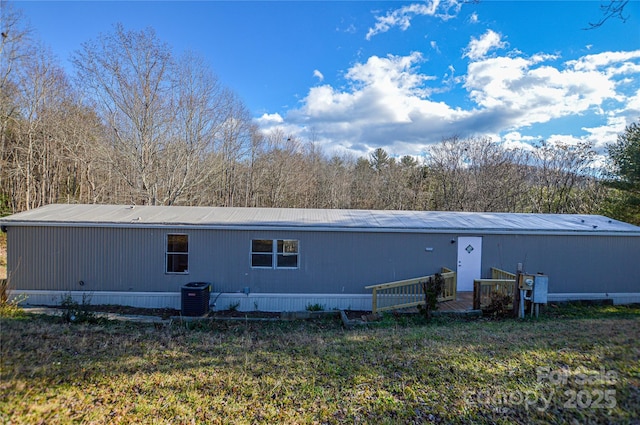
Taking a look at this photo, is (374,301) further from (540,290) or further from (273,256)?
(540,290)

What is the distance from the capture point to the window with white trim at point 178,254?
386 inches

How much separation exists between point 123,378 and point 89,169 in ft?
67.4

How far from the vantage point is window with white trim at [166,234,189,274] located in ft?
32.2

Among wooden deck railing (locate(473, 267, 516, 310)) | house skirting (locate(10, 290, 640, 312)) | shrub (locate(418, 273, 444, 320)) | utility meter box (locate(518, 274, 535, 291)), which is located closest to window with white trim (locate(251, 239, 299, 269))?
house skirting (locate(10, 290, 640, 312))

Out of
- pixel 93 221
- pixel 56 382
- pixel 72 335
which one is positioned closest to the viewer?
pixel 56 382

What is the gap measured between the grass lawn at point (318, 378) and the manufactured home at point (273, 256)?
340cm

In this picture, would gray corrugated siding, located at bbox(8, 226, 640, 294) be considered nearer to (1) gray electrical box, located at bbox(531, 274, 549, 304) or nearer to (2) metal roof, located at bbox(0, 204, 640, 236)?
(2) metal roof, located at bbox(0, 204, 640, 236)

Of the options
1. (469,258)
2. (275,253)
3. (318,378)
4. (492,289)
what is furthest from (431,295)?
(318,378)

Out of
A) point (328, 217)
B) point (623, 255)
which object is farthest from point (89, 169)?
point (623, 255)

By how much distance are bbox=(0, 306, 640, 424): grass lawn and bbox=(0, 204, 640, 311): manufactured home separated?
134 inches

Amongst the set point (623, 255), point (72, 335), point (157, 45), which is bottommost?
point (72, 335)

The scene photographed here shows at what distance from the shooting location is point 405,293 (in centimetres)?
995

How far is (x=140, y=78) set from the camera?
683 inches

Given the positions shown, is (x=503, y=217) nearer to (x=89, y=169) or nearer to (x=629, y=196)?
(x=629, y=196)
